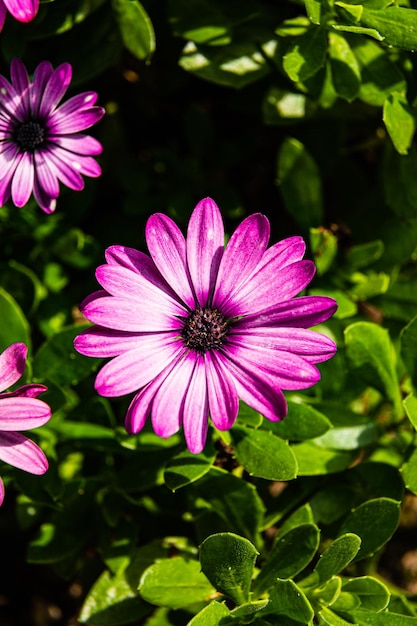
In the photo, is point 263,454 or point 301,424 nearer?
point 263,454

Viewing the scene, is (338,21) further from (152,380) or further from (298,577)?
(298,577)

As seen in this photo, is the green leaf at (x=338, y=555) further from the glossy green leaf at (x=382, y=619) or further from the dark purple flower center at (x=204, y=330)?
the dark purple flower center at (x=204, y=330)

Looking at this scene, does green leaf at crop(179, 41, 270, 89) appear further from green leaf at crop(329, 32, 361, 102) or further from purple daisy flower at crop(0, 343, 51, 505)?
purple daisy flower at crop(0, 343, 51, 505)

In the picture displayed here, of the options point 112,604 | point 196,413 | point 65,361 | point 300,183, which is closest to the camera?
point 196,413

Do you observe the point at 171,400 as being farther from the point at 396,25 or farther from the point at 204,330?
the point at 396,25

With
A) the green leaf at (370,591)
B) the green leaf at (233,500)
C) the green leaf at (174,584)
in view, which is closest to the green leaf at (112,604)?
the green leaf at (174,584)

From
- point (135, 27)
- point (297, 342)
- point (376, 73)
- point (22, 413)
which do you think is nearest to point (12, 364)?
point (22, 413)

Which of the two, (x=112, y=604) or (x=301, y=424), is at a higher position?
(x=301, y=424)

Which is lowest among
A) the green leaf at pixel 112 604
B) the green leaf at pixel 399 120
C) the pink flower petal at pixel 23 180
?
the green leaf at pixel 112 604
